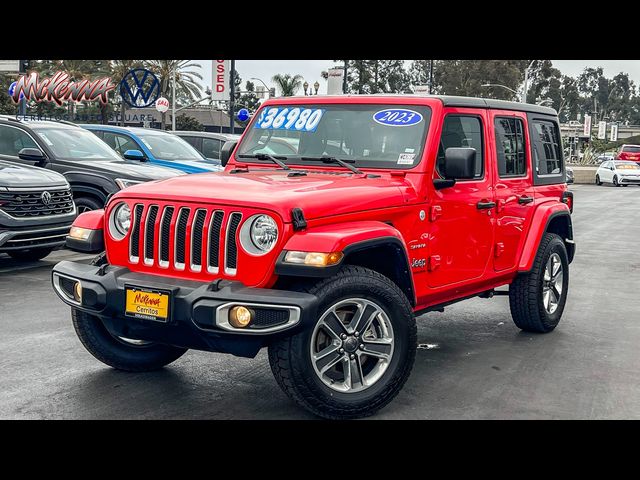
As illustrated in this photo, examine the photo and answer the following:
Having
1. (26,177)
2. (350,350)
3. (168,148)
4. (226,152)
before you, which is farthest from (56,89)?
(350,350)

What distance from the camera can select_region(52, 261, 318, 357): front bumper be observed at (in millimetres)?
4301

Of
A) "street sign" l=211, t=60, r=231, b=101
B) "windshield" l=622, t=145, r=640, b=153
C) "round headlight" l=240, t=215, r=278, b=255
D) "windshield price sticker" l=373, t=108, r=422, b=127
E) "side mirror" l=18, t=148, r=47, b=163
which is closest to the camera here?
"round headlight" l=240, t=215, r=278, b=255

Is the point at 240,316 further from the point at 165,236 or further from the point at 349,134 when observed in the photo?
the point at 349,134

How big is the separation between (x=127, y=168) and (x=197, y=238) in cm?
740

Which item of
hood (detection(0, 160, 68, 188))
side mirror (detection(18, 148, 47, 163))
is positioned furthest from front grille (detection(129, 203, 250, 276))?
side mirror (detection(18, 148, 47, 163))

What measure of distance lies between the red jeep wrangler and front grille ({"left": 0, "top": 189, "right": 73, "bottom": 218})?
4007 millimetres

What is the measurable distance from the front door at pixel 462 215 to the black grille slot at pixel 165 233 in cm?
174

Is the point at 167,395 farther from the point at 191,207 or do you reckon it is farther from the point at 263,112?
the point at 263,112

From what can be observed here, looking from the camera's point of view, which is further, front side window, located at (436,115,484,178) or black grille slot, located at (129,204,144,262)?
front side window, located at (436,115,484,178)

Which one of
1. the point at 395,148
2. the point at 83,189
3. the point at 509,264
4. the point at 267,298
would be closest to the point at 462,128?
the point at 395,148

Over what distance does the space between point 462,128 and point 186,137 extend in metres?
13.0

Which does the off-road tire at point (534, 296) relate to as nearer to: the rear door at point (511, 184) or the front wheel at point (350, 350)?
the rear door at point (511, 184)

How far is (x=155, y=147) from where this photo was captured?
1466 centimetres

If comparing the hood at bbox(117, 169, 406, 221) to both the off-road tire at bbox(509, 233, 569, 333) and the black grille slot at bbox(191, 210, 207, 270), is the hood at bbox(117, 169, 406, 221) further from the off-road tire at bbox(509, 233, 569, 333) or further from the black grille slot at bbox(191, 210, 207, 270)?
the off-road tire at bbox(509, 233, 569, 333)
